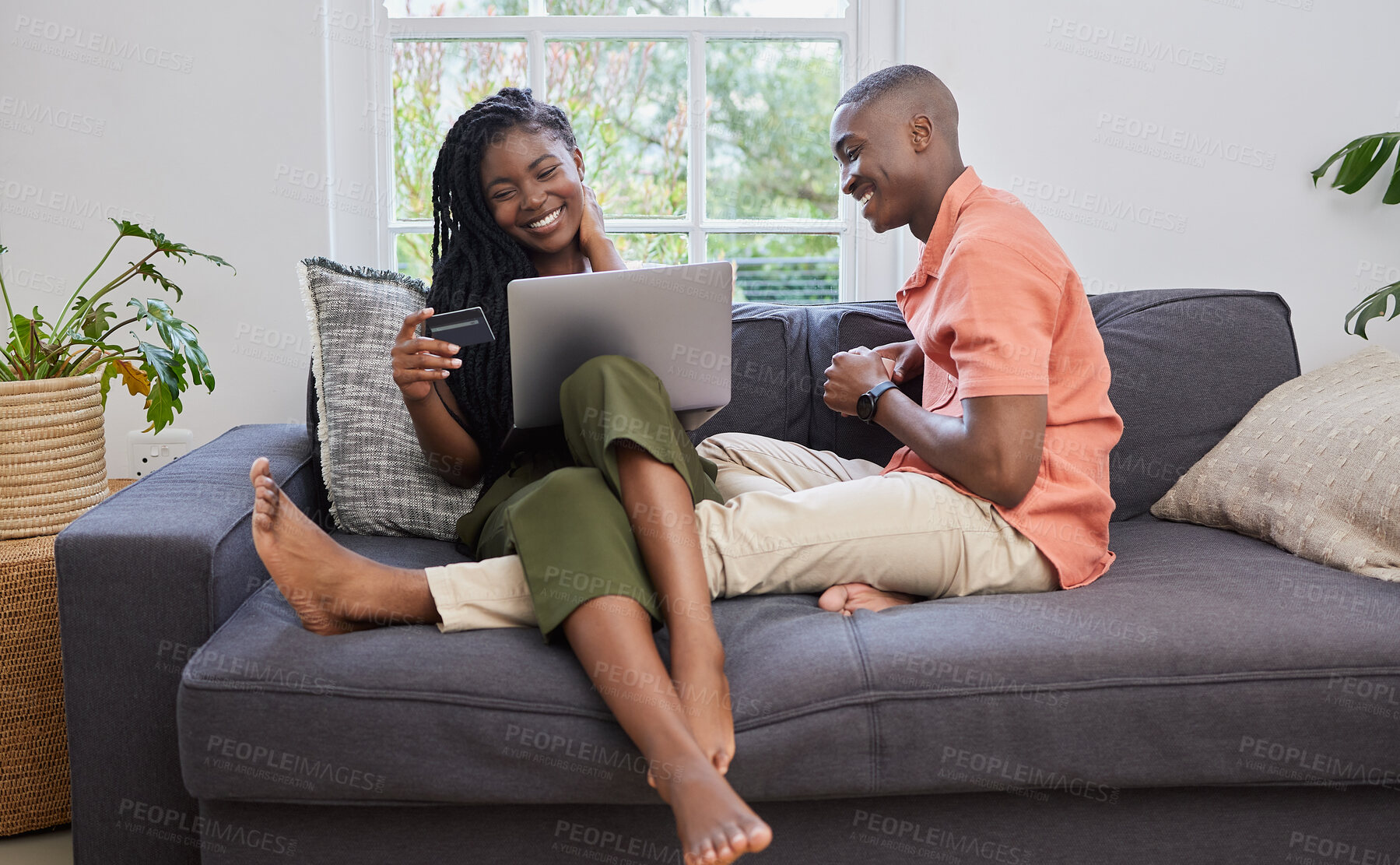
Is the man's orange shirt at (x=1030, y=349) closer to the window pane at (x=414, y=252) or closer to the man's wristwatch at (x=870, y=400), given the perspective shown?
the man's wristwatch at (x=870, y=400)

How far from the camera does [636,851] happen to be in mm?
1118

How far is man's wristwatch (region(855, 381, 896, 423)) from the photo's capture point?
55.9 inches

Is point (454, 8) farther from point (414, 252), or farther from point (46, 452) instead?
point (46, 452)

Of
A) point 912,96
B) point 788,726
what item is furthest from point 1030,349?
point 788,726

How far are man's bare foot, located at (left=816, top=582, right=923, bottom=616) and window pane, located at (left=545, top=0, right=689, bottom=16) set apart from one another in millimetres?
1510

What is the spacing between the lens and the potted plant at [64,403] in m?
1.51

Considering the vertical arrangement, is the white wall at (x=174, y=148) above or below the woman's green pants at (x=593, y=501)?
above

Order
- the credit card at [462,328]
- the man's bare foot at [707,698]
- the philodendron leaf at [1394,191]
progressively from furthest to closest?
the philodendron leaf at [1394,191] → the credit card at [462,328] → the man's bare foot at [707,698]

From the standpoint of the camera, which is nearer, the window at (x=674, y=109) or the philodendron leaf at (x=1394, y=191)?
the philodendron leaf at (x=1394, y=191)

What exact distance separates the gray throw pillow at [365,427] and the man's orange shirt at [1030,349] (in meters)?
0.77

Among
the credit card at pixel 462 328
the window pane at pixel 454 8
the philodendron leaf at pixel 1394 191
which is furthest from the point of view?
the window pane at pixel 454 8

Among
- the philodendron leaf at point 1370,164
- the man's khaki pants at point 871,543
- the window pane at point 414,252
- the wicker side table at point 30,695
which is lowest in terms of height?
the wicker side table at point 30,695

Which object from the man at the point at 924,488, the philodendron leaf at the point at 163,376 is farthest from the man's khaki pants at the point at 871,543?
the philodendron leaf at the point at 163,376

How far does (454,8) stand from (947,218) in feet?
4.54
